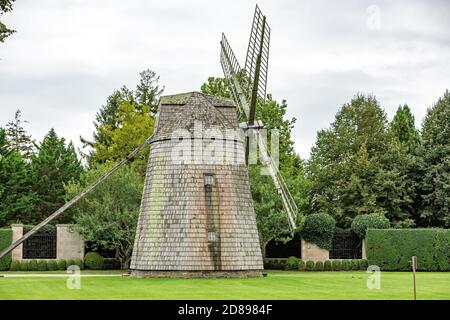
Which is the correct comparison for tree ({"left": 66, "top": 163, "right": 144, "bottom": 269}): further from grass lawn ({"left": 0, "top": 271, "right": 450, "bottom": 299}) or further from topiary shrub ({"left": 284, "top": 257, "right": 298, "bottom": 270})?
grass lawn ({"left": 0, "top": 271, "right": 450, "bottom": 299})

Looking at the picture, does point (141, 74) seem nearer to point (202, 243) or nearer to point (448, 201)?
point (448, 201)

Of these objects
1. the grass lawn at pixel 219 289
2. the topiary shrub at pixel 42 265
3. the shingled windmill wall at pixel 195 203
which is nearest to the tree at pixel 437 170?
the grass lawn at pixel 219 289

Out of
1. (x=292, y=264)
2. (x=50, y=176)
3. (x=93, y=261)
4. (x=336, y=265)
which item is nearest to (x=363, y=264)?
A: (x=336, y=265)

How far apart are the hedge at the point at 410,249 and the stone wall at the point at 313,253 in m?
2.74

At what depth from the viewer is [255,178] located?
47000mm

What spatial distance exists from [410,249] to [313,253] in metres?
5.41

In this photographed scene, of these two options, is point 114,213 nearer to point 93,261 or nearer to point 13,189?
point 93,261

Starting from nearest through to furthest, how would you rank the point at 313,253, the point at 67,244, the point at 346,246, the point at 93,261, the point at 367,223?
the point at 93,261
the point at 67,244
the point at 313,253
the point at 367,223
the point at 346,246

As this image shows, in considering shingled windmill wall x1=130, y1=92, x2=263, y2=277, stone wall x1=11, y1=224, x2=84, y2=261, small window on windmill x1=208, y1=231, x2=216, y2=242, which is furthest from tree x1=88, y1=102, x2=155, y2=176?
small window on windmill x1=208, y1=231, x2=216, y2=242

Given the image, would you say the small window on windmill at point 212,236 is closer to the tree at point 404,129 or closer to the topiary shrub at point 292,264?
the topiary shrub at point 292,264

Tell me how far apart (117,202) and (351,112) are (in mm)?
20116

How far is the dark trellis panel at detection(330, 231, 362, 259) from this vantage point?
158 ft

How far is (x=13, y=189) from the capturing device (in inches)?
2215

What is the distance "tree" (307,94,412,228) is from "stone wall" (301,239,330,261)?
20.7 ft
